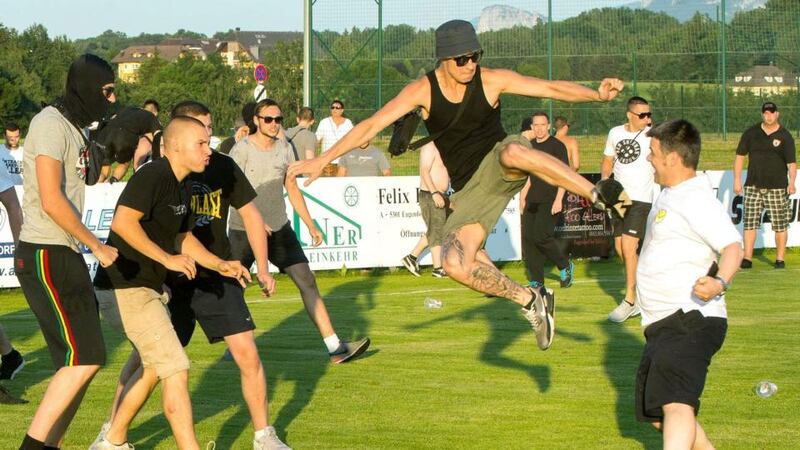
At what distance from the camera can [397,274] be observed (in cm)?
1903

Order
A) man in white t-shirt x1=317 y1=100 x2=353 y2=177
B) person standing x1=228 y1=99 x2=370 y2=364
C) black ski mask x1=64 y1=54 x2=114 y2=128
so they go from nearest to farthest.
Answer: black ski mask x1=64 y1=54 x2=114 y2=128, person standing x1=228 y1=99 x2=370 y2=364, man in white t-shirt x1=317 y1=100 x2=353 y2=177

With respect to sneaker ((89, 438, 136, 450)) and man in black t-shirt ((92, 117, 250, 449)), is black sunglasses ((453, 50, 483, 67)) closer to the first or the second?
man in black t-shirt ((92, 117, 250, 449))

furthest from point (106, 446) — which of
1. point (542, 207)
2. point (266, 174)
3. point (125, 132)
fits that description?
point (542, 207)

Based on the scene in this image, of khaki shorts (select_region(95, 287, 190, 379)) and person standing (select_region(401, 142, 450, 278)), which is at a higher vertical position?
→ person standing (select_region(401, 142, 450, 278))

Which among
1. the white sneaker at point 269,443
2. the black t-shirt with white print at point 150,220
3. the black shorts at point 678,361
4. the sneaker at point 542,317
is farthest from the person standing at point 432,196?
the black shorts at point 678,361

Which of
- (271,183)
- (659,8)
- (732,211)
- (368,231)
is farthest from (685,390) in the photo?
(659,8)

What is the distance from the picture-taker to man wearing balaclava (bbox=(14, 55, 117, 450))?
6.71 m

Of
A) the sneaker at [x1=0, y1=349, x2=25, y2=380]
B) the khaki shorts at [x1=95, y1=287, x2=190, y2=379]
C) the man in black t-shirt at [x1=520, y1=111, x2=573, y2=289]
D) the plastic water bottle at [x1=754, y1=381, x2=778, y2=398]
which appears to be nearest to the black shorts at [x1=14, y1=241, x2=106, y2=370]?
the khaki shorts at [x1=95, y1=287, x2=190, y2=379]

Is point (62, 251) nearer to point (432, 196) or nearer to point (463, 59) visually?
point (463, 59)

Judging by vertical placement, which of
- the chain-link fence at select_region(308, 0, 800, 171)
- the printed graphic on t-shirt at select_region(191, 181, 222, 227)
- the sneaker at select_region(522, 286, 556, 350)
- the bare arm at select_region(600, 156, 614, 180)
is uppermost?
the chain-link fence at select_region(308, 0, 800, 171)

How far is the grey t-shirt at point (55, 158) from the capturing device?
6.83m

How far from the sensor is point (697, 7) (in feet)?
99.2

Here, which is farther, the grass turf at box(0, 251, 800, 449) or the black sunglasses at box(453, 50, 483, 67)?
the grass turf at box(0, 251, 800, 449)

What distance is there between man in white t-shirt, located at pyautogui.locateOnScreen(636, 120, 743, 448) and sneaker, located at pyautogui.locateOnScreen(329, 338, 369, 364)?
→ 4.65 meters
